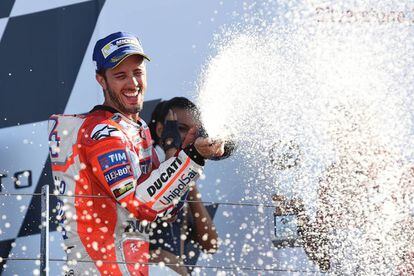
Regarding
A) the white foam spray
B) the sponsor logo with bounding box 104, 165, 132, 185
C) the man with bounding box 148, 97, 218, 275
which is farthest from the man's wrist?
the man with bounding box 148, 97, 218, 275

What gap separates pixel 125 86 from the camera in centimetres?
336

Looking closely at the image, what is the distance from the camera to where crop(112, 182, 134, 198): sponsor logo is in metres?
3.05

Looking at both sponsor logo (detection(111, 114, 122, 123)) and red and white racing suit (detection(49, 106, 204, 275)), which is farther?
sponsor logo (detection(111, 114, 122, 123))

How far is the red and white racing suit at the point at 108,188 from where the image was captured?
3070mm

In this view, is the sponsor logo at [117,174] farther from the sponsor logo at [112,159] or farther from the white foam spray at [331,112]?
the white foam spray at [331,112]

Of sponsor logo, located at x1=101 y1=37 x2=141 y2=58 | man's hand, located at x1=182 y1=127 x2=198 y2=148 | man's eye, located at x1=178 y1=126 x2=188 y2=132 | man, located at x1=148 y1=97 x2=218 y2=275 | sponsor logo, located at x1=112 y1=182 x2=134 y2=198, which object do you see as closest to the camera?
sponsor logo, located at x1=112 y1=182 x2=134 y2=198

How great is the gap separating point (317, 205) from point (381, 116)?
27.6 inches

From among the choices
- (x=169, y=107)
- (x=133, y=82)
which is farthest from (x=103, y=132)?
(x=169, y=107)

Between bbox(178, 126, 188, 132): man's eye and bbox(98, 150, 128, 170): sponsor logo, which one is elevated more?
bbox(178, 126, 188, 132): man's eye

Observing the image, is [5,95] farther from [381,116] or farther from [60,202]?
[381,116]

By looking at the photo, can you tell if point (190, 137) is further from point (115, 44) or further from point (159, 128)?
point (115, 44)

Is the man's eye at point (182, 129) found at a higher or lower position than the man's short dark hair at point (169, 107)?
lower

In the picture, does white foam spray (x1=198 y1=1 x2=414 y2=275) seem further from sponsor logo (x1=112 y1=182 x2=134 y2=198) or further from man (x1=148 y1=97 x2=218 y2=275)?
sponsor logo (x1=112 y1=182 x2=134 y2=198)

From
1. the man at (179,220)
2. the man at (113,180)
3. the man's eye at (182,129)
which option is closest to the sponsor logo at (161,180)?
the man at (113,180)
